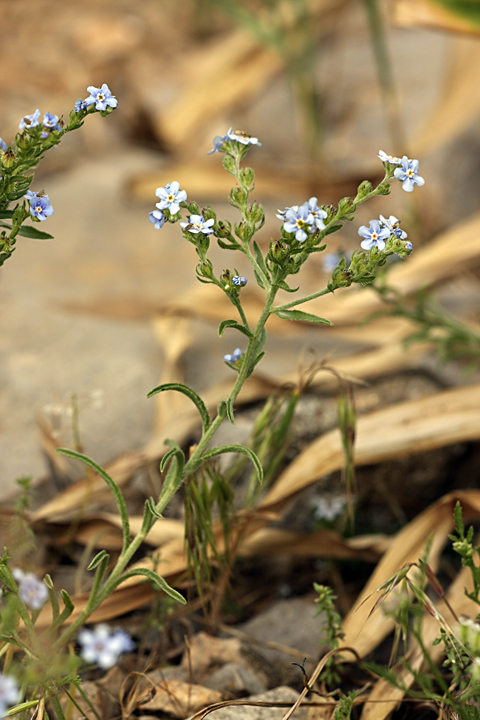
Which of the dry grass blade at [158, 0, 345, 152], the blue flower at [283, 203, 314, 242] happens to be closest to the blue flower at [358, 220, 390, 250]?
the blue flower at [283, 203, 314, 242]

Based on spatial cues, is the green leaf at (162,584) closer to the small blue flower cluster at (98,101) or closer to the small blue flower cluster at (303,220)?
the small blue flower cluster at (303,220)

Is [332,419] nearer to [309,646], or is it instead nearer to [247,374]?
[309,646]

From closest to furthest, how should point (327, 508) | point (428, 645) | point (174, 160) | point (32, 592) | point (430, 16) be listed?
point (32, 592) → point (428, 645) → point (327, 508) → point (430, 16) → point (174, 160)

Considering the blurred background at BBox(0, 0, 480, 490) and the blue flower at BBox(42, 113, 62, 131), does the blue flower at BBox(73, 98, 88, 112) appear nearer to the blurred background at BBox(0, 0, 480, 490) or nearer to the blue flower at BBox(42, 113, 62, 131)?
the blue flower at BBox(42, 113, 62, 131)

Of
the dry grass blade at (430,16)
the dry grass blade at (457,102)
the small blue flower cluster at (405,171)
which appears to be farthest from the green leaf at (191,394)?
the dry grass blade at (457,102)

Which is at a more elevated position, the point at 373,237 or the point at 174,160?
the point at 174,160

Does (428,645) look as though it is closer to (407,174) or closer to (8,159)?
(407,174)

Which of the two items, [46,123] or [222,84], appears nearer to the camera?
[46,123]

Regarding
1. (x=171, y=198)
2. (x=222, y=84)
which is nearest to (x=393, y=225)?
(x=171, y=198)
